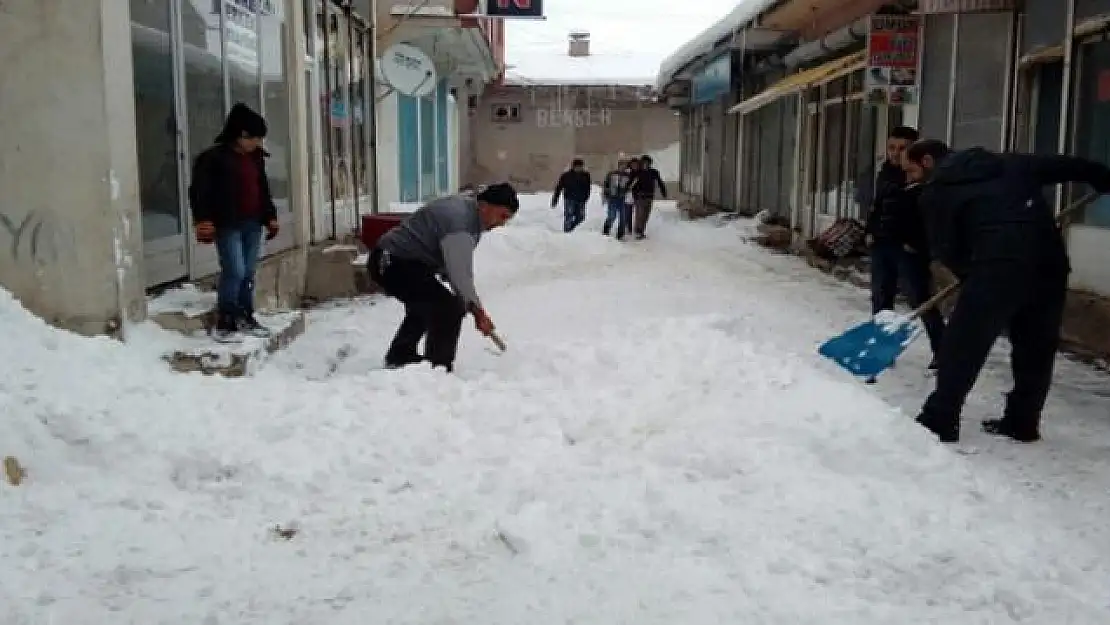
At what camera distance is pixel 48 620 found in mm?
2900

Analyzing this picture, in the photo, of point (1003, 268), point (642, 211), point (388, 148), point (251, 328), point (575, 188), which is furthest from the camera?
point (388, 148)

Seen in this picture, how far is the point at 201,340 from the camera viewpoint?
20.3ft

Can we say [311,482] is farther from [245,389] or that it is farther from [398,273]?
[398,273]

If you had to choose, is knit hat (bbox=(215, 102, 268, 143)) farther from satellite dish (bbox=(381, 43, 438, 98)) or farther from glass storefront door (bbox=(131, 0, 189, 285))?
satellite dish (bbox=(381, 43, 438, 98))

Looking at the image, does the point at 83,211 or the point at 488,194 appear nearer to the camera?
the point at 83,211

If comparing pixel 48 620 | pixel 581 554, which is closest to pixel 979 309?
pixel 581 554

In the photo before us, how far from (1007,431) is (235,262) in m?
4.56

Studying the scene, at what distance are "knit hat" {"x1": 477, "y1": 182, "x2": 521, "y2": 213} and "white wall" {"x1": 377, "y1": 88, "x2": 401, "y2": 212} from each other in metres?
12.1

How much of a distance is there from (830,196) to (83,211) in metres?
11.1

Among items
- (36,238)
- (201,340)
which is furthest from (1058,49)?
(36,238)

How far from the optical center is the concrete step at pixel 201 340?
5738 mm

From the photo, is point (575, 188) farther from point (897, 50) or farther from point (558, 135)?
point (558, 135)

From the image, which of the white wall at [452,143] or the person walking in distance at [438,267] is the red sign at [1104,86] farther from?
the white wall at [452,143]

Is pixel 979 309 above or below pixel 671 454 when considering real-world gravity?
above
